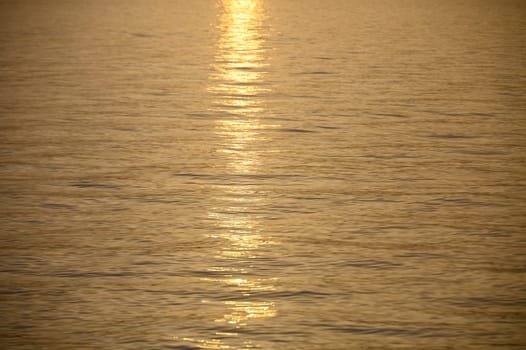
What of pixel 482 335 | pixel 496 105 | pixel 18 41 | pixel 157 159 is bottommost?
pixel 18 41

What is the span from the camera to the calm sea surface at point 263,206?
224cm

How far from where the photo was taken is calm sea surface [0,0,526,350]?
2236mm

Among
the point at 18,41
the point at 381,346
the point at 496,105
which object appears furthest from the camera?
the point at 18,41

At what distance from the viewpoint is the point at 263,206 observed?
3.28 meters

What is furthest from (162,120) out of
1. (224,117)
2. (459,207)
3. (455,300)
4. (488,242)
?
(455,300)

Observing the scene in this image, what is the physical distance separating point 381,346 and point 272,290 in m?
0.42

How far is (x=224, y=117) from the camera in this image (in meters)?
5.21

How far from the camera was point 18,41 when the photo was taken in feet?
31.7

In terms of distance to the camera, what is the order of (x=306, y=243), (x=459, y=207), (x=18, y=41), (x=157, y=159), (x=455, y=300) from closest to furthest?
(x=455, y=300) < (x=306, y=243) < (x=459, y=207) < (x=157, y=159) < (x=18, y=41)

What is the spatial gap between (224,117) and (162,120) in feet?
1.10

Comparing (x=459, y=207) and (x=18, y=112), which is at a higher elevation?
(x=459, y=207)

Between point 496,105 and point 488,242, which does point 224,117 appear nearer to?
point 496,105

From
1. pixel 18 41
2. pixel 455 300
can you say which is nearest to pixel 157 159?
A: pixel 455 300

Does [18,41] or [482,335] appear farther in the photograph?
[18,41]
